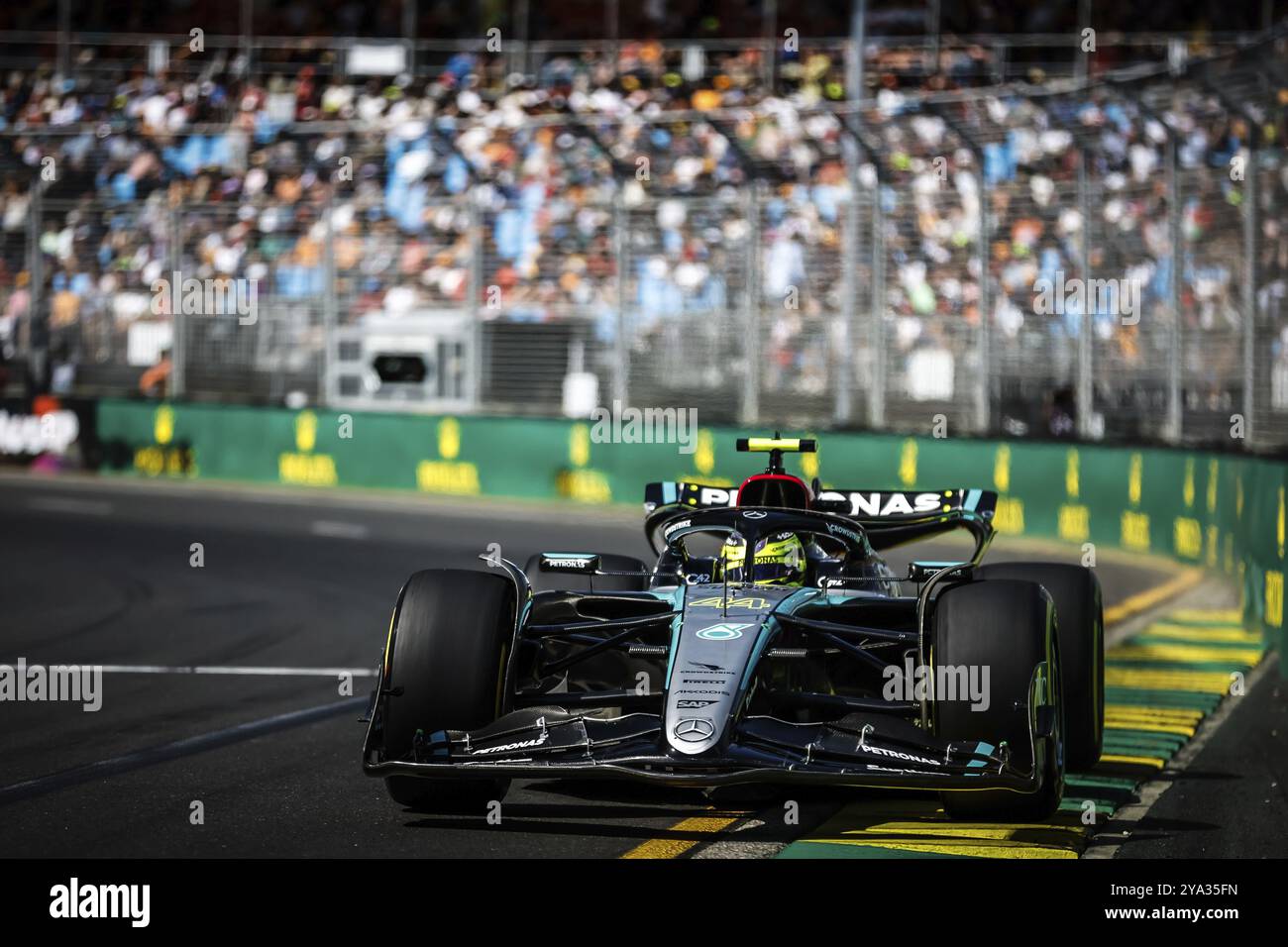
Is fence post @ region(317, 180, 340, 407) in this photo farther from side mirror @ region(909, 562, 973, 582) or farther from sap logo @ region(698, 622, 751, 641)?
sap logo @ region(698, 622, 751, 641)

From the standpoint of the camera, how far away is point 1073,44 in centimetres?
2959

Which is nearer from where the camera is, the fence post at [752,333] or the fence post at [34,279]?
the fence post at [752,333]

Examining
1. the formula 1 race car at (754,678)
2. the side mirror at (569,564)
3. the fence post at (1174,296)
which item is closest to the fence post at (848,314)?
the fence post at (1174,296)

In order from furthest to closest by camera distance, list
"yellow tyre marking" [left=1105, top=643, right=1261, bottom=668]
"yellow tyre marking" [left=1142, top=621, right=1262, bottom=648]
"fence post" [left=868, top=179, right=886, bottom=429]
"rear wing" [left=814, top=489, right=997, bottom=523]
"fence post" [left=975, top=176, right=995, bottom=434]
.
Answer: "fence post" [left=868, top=179, right=886, bottom=429], "fence post" [left=975, top=176, right=995, bottom=434], "yellow tyre marking" [left=1142, top=621, right=1262, bottom=648], "yellow tyre marking" [left=1105, top=643, right=1261, bottom=668], "rear wing" [left=814, top=489, right=997, bottom=523]

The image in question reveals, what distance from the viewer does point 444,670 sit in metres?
6.83

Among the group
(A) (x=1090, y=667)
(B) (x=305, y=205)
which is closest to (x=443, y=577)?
(A) (x=1090, y=667)

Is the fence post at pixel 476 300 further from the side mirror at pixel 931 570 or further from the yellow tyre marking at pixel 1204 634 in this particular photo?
the side mirror at pixel 931 570

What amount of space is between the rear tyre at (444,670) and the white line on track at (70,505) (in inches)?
576

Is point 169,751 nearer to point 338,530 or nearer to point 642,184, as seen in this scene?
point 338,530

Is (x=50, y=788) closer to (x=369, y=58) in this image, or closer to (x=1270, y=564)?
(x=1270, y=564)

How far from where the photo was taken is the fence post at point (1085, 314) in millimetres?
18578
